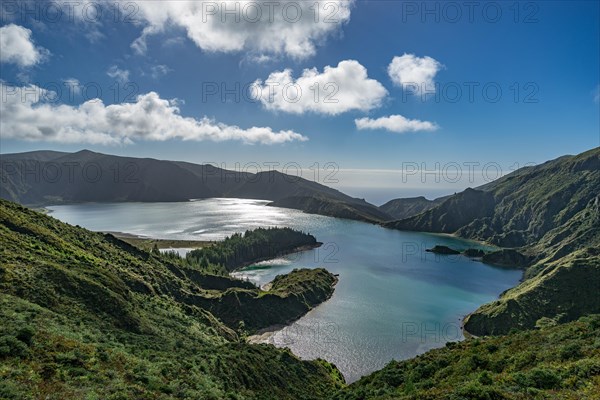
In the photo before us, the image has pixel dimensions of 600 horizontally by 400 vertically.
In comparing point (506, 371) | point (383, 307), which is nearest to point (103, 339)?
point (506, 371)

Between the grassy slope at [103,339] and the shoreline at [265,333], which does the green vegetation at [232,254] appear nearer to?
the shoreline at [265,333]

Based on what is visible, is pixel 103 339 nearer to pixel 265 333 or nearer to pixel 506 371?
pixel 506 371

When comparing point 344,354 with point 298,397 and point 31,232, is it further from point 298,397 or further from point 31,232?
point 31,232

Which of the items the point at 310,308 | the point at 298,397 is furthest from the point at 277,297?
the point at 298,397

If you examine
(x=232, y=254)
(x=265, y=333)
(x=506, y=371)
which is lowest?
(x=265, y=333)

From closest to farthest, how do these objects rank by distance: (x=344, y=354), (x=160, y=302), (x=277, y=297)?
(x=160, y=302), (x=344, y=354), (x=277, y=297)

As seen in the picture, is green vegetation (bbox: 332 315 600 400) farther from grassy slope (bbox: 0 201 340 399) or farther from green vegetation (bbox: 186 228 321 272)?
green vegetation (bbox: 186 228 321 272)
